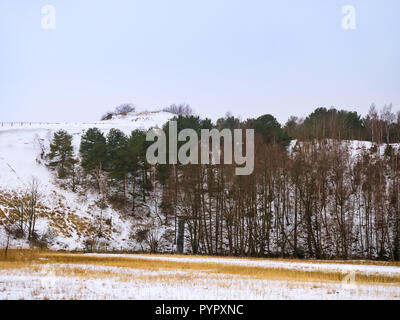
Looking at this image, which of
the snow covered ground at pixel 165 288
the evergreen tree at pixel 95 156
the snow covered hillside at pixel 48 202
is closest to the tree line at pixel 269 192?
the evergreen tree at pixel 95 156

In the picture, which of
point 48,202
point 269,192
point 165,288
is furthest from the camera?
point 48,202

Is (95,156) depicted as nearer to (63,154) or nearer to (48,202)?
(63,154)

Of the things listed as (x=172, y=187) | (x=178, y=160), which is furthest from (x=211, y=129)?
(x=172, y=187)

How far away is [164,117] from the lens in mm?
100562

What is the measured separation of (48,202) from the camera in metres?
51.0

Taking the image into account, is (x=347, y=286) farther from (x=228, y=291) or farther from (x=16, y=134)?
(x=16, y=134)

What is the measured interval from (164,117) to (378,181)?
63202mm

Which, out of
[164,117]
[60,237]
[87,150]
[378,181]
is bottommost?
[60,237]

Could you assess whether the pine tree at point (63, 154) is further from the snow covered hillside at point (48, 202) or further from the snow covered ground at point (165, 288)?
the snow covered ground at point (165, 288)

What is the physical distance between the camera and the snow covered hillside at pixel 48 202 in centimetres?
4434

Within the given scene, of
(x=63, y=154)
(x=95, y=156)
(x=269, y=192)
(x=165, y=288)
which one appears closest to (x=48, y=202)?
(x=95, y=156)

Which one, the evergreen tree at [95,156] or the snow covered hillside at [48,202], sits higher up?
the evergreen tree at [95,156]

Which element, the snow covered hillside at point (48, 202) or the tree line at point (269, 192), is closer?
the snow covered hillside at point (48, 202)

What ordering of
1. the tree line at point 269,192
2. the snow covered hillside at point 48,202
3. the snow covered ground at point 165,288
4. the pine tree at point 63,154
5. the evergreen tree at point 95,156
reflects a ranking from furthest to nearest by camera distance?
the pine tree at point 63,154 → the evergreen tree at point 95,156 → the tree line at point 269,192 → the snow covered hillside at point 48,202 → the snow covered ground at point 165,288
